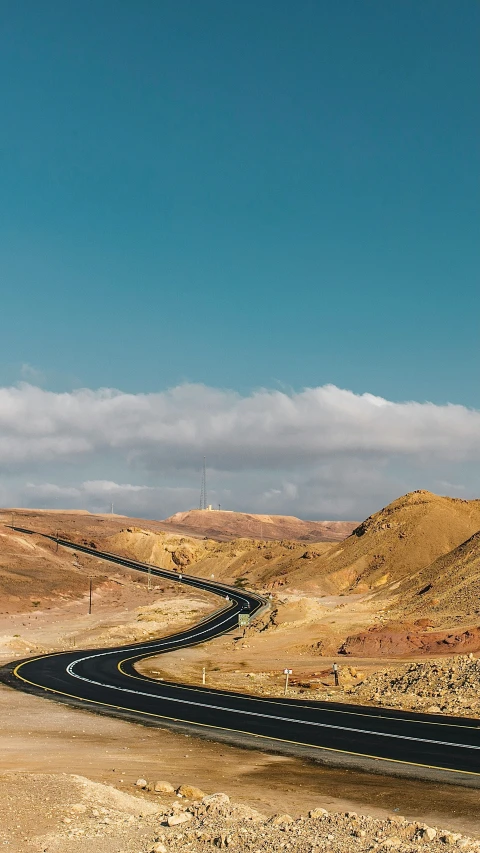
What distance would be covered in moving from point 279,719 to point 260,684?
50.3 ft

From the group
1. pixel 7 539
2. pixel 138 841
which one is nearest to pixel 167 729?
pixel 138 841

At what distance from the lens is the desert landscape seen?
16.8 meters

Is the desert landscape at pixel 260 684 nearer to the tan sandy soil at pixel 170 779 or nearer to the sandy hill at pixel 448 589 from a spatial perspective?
the tan sandy soil at pixel 170 779

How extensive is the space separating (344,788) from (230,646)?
5414 cm

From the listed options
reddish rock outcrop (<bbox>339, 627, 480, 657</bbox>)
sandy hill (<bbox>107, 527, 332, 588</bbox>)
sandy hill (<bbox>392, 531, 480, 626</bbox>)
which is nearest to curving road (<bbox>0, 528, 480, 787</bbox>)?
reddish rock outcrop (<bbox>339, 627, 480, 657</bbox>)

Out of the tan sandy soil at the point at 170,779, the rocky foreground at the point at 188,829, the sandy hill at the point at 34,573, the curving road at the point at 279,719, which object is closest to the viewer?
the rocky foreground at the point at 188,829

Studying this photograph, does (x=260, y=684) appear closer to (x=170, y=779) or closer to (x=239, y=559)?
(x=170, y=779)

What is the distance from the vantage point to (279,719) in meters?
35.7

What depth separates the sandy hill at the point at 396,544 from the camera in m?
125

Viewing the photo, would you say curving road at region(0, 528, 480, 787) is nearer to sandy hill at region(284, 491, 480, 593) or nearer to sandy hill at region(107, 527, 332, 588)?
sandy hill at region(284, 491, 480, 593)

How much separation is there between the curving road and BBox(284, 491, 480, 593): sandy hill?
70.7 metres

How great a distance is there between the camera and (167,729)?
34.1 meters

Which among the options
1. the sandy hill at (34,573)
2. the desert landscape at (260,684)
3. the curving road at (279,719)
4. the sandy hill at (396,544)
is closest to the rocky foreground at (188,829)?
the desert landscape at (260,684)

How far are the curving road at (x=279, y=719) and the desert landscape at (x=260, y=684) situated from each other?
6.04ft
